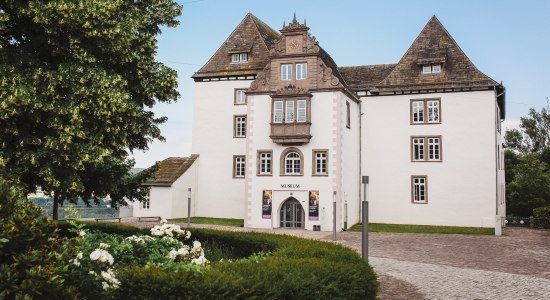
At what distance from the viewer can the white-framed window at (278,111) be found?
110 feet

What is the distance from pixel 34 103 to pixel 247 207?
19.6 meters

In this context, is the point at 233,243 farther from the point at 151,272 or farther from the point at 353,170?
the point at 353,170

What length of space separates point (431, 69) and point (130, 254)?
99.7 feet

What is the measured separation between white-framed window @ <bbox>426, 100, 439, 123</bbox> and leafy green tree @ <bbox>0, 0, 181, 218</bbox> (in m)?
23.1

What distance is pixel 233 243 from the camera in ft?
46.6

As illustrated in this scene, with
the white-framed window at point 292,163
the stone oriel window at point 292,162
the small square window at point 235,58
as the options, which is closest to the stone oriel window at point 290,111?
the stone oriel window at point 292,162

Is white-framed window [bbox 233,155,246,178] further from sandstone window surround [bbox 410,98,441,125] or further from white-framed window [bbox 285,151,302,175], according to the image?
sandstone window surround [bbox 410,98,441,125]

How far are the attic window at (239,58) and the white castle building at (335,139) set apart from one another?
9 centimetres

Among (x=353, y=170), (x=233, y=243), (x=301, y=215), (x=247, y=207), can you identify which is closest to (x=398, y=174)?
(x=353, y=170)

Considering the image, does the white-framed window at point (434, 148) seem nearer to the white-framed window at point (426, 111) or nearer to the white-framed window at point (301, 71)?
the white-framed window at point (426, 111)

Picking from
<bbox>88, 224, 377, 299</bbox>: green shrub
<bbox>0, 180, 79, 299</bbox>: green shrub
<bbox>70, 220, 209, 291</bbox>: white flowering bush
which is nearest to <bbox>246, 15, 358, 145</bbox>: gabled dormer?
<bbox>70, 220, 209, 291</bbox>: white flowering bush

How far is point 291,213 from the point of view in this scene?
3359cm

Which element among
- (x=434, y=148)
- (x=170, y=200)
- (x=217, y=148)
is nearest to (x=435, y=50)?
(x=434, y=148)

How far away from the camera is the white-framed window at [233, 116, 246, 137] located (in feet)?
129
